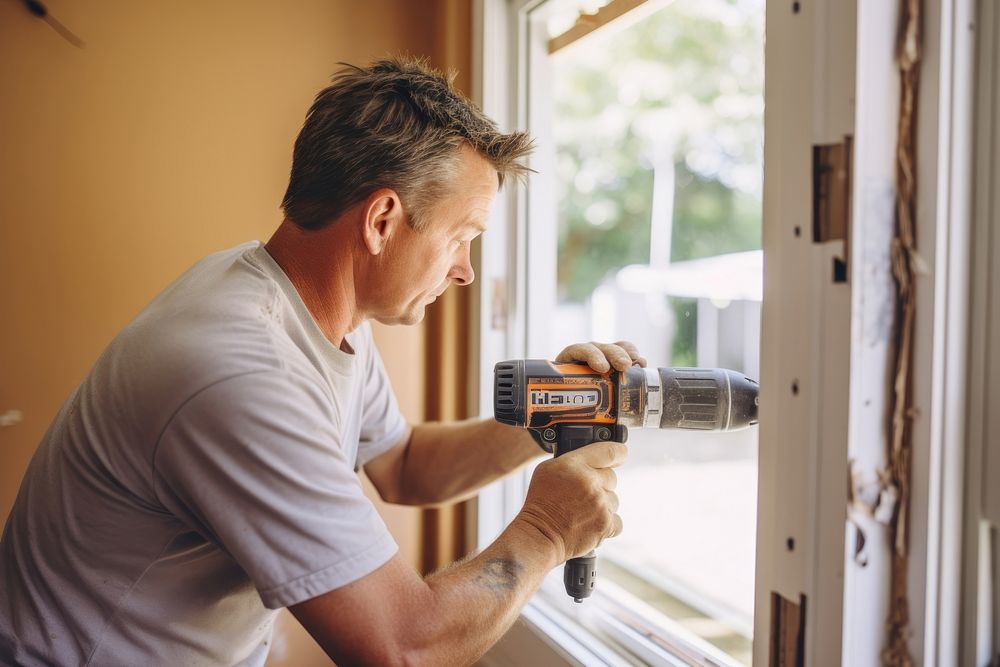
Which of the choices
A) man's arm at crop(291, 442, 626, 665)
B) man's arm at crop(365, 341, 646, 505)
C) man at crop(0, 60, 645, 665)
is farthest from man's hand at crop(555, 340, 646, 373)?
man's arm at crop(365, 341, 646, 505)

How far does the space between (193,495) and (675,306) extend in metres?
1.01

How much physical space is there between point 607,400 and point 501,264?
0.62 metres

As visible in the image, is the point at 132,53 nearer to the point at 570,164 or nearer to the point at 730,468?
the point at 730,468

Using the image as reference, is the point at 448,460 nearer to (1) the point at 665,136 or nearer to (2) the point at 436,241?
(2) the point at 436,241

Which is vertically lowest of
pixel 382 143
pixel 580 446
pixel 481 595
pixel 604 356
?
pixel 481 595

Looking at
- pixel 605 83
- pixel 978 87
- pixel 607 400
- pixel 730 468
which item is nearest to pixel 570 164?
pixel 605 83

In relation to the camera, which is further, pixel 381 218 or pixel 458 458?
pixel 458 458

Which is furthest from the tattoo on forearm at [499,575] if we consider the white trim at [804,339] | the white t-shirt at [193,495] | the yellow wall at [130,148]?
the yellow wall at [130,148]

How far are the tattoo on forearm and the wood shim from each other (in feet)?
1.48

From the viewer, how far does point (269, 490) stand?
725 millimetres

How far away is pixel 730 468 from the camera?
139 centimetres

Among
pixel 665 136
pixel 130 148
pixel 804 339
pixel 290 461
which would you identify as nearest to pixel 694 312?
pixel 804 339

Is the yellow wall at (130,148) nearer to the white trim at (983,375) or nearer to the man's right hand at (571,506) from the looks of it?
the man's right hand at (571,506)

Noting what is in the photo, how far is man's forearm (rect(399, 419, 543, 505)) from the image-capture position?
1.29m
